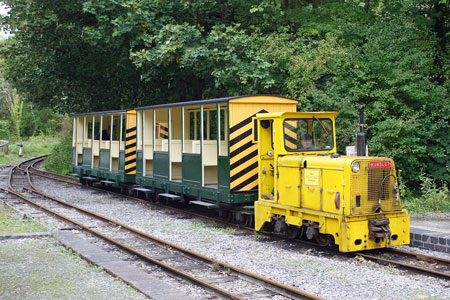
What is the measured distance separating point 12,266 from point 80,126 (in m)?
14.6

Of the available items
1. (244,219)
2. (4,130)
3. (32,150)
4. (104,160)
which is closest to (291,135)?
(244,219)

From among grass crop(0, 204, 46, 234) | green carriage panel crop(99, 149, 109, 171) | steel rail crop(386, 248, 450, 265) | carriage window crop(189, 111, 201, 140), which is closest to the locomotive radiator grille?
steel rail crop(386, 248, 450, 265)

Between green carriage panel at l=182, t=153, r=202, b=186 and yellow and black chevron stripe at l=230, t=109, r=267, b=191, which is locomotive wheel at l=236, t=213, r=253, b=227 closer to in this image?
yellow and black chevron stripe at l=230, t=109, r=267, b=191

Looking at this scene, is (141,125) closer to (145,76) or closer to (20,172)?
(145,76)

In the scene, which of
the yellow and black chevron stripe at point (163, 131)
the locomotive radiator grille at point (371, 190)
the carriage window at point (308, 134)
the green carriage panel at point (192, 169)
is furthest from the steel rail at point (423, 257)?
the yellow and black chevron stripe at point (163, 131)

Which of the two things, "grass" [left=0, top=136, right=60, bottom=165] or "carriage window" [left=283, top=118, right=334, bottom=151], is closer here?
"carriage window" [left=283, top=118, right=334, bottom=151]

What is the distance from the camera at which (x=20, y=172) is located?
27.3 m

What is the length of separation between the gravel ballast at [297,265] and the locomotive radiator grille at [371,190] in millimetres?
935

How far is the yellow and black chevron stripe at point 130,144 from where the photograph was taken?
17061 mm

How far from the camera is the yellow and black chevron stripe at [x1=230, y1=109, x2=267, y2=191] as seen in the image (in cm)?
1130

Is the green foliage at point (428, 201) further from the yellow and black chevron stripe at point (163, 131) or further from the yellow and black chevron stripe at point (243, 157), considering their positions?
the yellow and black chevron stripe at point (163, 131)

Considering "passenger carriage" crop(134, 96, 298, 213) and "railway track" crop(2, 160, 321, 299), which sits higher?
"passenger carriage" crop(134, 96, 298, 213)

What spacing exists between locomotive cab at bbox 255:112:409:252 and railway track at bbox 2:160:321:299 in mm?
1935

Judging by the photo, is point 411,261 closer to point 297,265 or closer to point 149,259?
point 297,265
